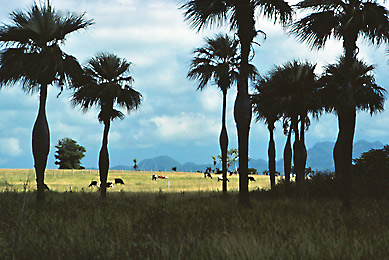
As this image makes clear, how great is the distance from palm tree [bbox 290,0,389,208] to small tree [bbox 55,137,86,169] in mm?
94903

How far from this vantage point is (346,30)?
51.7 ft

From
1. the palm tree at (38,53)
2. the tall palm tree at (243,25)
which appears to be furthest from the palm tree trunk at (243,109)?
the palm tree at (38,53)

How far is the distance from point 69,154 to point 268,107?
8675 centimetres

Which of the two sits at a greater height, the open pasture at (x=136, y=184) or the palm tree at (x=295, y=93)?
the palm tree at (x=295, y=93)

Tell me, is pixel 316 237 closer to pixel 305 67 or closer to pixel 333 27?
pixel 333 27

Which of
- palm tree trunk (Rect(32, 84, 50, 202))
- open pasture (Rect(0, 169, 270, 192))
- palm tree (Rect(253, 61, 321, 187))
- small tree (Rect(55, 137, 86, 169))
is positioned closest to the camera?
palm tree trunk (Rect(32, 84, 50, 202))

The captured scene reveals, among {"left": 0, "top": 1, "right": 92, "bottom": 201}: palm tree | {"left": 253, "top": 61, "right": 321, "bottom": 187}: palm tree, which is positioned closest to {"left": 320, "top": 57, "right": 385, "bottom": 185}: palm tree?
{"left": 253, "top": 61, "right": 321, "bottom": 187}: palm tree

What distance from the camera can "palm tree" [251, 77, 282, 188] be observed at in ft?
87.4

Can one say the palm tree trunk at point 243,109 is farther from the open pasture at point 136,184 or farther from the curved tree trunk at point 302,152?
the curved tree trunk at point 302,152

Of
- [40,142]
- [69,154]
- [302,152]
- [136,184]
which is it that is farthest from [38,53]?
[69,154]

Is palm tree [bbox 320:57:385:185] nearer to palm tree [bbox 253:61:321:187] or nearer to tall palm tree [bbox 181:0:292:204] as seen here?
palm tree [bbox 253:61:321:187]

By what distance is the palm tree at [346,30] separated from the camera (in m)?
15.1

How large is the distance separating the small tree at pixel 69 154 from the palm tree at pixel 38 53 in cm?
8584

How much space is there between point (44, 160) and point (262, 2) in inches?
536
